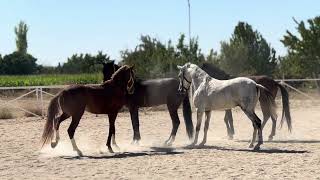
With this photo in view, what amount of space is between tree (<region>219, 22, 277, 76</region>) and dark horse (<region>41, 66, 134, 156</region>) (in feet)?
86.6

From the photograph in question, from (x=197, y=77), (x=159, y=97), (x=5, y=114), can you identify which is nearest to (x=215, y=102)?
(x=197, y=77)

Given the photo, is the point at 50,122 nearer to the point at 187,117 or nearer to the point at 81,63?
the point at 187,117

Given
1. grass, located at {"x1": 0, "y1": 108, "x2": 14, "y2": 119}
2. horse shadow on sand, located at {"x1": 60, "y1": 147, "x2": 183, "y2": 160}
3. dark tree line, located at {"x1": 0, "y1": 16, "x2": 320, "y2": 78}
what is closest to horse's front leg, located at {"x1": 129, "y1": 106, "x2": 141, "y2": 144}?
horse shadow on sand, located at {"x1": 60, "y1": 147, "x2": 183, "y2": 160}

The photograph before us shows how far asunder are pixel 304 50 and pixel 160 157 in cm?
2672

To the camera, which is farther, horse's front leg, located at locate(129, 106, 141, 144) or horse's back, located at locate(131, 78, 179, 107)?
horse's back, located at locate(131, 78, 179, 107)

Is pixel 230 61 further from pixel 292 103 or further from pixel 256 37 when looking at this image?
pixel 292 103

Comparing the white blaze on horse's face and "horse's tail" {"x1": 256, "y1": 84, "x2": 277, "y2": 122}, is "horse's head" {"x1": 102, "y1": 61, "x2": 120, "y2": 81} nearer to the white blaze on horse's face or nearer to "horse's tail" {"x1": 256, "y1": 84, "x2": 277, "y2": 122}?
the white blaze on horse's face

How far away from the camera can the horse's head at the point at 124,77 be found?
1007 centimetres

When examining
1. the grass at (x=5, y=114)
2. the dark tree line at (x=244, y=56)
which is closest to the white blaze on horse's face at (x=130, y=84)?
the grass at (x=5, y=114)

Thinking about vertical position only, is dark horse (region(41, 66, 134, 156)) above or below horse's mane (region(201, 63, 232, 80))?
below

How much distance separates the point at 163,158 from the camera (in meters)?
8.94

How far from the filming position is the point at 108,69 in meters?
10.9

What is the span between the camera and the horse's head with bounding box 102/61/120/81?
10834 mm

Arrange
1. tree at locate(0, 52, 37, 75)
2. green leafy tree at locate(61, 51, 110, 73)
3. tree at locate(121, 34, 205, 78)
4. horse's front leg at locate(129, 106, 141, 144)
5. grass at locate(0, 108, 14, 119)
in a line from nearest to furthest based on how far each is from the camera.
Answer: horse's front leg at locate(129, 106, 141, 144), grass at locate(0, 108, 14, 119), tree at locate(121, 34, 205, 78), green leafy tree at locate(61, 51, 110, 73), tree at locate(0, 52, 37, 75)
